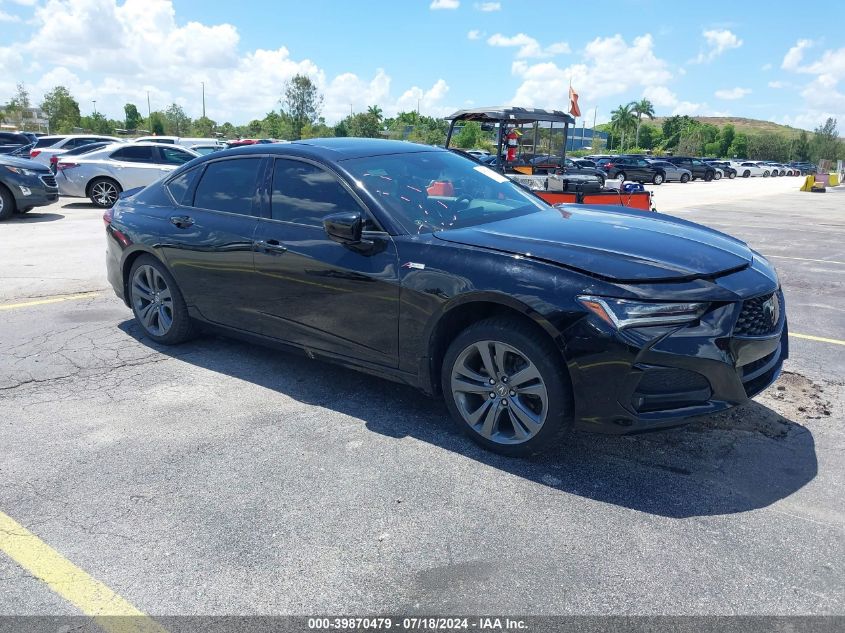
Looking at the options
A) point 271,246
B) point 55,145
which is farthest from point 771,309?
point 55,145

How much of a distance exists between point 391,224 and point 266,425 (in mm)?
1401

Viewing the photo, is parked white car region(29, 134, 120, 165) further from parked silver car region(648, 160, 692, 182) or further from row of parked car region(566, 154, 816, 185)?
parked silver car region(648, 160, 692, 182)

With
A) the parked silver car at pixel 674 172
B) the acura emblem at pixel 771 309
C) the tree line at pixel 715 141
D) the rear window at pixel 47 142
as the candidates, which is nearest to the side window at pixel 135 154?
the rear window at pixel 47 142

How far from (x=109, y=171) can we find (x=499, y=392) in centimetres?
1422

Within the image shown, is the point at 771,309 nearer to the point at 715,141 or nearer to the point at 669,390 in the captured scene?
the point at 669,390

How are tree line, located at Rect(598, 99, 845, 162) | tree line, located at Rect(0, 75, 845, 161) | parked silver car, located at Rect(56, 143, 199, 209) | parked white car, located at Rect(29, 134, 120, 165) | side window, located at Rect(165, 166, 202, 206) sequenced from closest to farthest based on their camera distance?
side window, located at Rect(165, 166, 202, 206) < parked silver car, located at Rect(56, 143, 199, 209) < parked white car, located at Rect(29, 134, 120, 165) < tree line, located at Rect(0, 75, 845, 161) < tree line, located at Rect(598, 99, 845, 162)

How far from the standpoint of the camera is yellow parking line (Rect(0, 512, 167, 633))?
238cm

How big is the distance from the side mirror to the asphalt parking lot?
1097mm

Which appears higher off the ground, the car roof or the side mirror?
the car roof

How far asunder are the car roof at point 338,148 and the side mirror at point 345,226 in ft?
2.07

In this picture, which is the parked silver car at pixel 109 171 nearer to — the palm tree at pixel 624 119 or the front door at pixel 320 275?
the front door at pixel 320 275

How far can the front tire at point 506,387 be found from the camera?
328cm

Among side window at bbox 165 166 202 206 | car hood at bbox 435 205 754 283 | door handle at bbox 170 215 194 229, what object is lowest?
door handle at bbox 170 215 194 229

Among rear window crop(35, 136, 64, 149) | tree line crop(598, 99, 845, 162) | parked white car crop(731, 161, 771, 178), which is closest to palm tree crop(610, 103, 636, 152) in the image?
tree line crop(598, 99, 845, 162)
